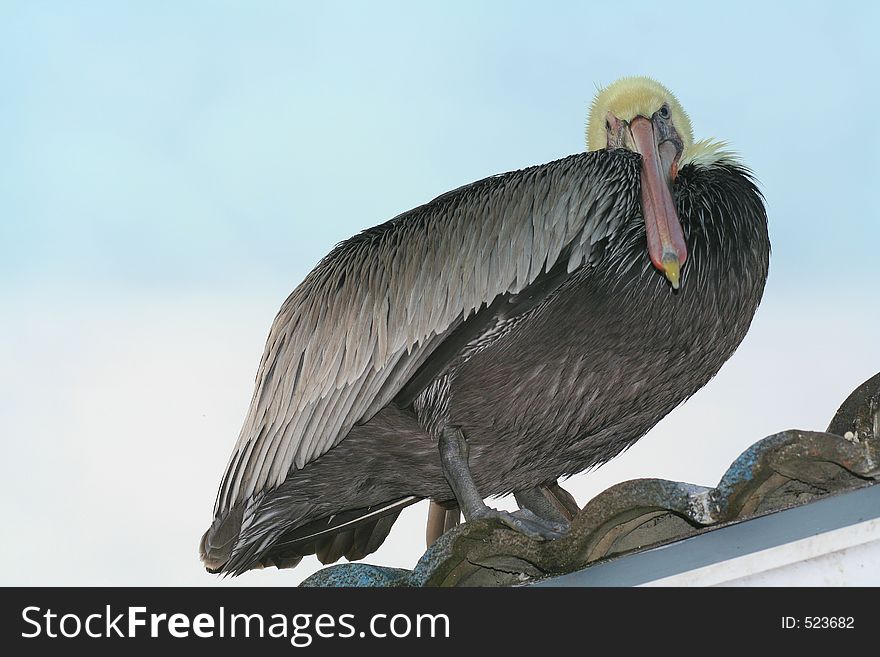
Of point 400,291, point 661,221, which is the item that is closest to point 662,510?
point 661,221

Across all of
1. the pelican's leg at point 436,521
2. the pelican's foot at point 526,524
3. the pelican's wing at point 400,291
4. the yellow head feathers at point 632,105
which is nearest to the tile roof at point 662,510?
the pelican's foot at point 526,524

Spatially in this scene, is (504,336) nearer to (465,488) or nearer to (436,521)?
(465,488)

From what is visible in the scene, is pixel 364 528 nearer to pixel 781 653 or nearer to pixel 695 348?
pixel 695 348

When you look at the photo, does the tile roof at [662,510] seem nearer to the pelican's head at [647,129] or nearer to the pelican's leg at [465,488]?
the pelican's leg at [465,488]

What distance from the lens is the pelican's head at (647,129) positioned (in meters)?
5.22

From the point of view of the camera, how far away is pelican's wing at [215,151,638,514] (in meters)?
5.14

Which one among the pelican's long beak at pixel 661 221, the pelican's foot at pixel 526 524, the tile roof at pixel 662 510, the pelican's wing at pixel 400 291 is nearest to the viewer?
the tile roof at pixel 662 510

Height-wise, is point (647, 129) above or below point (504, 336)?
above

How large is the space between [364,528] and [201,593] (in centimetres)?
226

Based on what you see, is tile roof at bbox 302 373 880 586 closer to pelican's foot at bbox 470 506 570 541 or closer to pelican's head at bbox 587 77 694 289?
pelican's foot at bbox 470 506 570 541

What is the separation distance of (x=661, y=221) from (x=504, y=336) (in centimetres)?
71

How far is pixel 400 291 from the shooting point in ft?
17.9

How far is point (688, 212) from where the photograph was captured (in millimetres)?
5273

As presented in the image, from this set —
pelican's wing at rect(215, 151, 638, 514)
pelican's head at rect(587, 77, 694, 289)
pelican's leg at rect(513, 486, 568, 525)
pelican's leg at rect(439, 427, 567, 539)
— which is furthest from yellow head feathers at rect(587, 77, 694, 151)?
pelican's leg at rect(439, 427, 567, 539)
